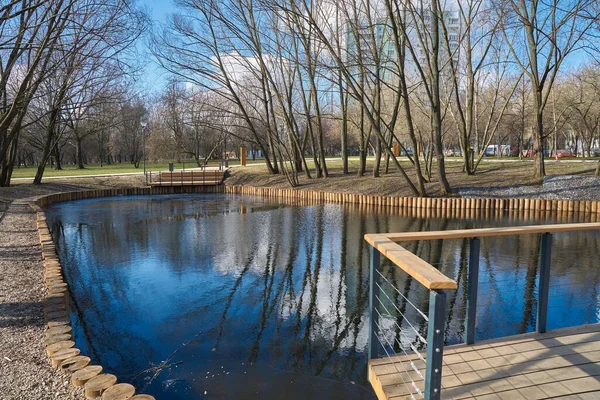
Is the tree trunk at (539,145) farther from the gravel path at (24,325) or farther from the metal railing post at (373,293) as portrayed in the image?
the gravel path at (24,325)

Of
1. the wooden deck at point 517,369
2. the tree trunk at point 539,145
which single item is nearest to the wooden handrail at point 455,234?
the wooden deck at point 517,369

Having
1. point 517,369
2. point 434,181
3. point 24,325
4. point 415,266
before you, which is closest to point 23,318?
point 24,325

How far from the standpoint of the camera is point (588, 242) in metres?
10.4

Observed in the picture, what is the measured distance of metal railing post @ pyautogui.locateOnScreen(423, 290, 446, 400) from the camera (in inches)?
90.7

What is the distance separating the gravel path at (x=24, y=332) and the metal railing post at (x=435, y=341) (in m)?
2.57

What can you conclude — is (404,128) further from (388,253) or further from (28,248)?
(388,253)

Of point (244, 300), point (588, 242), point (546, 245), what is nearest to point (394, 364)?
point (546, 245)

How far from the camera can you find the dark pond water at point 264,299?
14.8ft

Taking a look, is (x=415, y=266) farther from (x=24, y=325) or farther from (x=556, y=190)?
(x=556, y=190)

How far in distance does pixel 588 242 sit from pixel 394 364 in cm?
907

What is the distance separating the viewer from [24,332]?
15.0 ft

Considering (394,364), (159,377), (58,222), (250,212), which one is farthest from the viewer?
(250,212)

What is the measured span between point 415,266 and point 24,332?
408cm

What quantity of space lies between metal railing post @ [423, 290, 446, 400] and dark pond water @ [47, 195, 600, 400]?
5.89 feet
